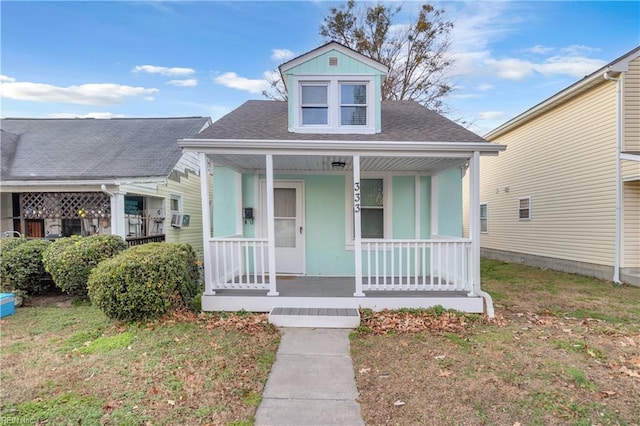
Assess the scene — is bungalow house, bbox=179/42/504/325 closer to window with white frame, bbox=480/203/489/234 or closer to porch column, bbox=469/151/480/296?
porch column, bbox=469/151/480/296

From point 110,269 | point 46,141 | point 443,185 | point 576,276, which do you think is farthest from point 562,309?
point 46,141

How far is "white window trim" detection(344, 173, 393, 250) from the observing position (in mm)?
7145

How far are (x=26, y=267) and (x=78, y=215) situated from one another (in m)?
2.24

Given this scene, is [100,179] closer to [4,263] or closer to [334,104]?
[4,263]

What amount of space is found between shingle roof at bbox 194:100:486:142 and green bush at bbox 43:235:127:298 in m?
3.01

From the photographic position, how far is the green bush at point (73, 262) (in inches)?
230

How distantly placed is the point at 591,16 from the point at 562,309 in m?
9.84

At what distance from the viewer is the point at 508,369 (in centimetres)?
349

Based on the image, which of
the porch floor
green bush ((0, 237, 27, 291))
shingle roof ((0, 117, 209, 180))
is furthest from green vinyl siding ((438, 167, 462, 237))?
green bush ((0, 237, 27, 291))

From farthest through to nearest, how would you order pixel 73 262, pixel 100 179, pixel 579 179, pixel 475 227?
pixel 579 179, pixel 100 179, pixel 73 262, pixel 475 227

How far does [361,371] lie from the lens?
3527 mm

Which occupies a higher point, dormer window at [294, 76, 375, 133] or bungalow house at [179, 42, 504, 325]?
dormer window at [294, 76, 375, 133]

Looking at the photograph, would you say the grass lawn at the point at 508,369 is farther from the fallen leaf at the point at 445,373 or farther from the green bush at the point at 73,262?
the green bush at the point at 73,262

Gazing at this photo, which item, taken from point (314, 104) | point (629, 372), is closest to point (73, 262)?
point (314, 104)
